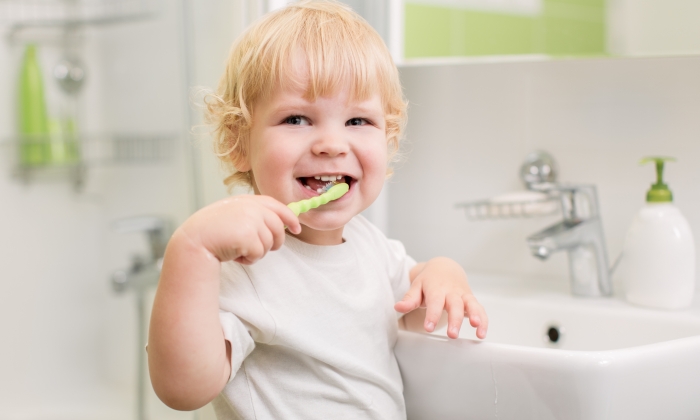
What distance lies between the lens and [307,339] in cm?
60

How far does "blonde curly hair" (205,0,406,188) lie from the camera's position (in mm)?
599

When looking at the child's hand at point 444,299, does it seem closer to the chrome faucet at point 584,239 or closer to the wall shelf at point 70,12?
the chrome faucet at point 584,239

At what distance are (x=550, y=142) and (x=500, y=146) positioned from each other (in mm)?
84

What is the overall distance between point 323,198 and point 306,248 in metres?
0.09

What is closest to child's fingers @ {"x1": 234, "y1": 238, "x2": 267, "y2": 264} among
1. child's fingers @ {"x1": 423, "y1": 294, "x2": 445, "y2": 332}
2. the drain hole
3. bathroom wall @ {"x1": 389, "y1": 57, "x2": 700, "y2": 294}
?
child's fingers @ {"x1": 423, "y1": 294, "x2": 445, "y2": 332}

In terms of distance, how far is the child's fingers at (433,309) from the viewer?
65 cm

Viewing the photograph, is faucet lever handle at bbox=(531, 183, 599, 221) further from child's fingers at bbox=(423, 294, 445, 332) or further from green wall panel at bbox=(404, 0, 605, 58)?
child's fingers at bbox=(423, 294, 445, 332)

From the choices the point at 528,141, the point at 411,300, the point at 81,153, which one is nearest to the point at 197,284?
the point at 411,300

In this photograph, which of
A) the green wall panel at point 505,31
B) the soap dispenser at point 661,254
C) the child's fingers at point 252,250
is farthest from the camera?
the green wall panel at point 505,31

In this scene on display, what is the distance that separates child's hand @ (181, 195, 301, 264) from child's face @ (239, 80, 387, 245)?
101 millimetres

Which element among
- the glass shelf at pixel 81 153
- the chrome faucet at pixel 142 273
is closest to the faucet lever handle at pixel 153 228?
Answer: the chrome faucet at pixel 142 273

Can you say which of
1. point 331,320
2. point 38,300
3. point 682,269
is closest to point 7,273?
point 38,300

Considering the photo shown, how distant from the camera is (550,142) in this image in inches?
42.6

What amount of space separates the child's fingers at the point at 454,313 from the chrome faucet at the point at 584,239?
1.12ft
